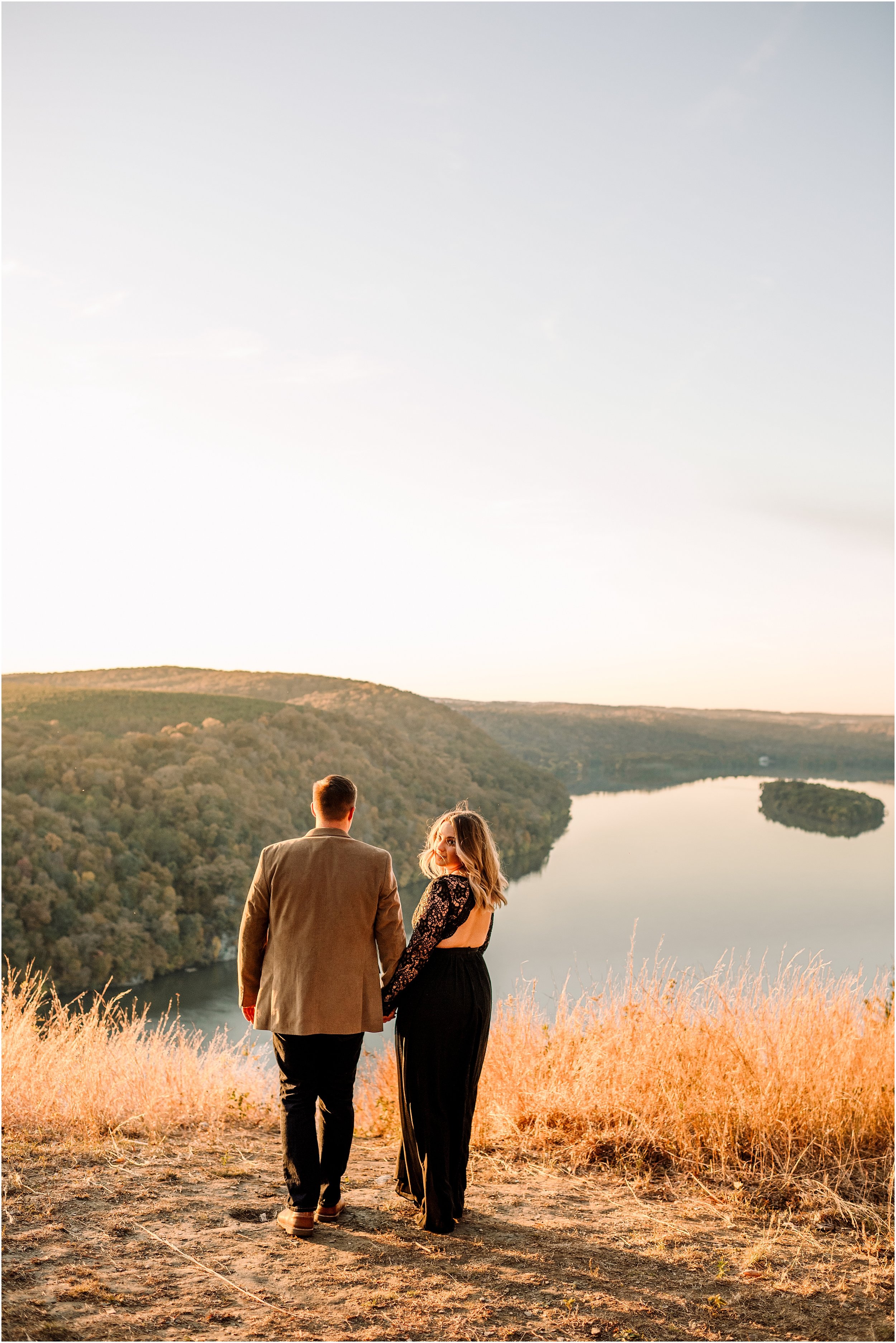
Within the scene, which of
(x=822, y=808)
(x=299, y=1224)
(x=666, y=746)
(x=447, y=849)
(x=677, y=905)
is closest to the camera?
(x=299, y=1224)

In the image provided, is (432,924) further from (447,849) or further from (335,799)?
(335,799)

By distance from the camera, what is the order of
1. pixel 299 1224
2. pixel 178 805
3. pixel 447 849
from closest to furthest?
pixel 299 1224, pixel 447 849, pixel 178 805

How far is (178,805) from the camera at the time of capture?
147 feet

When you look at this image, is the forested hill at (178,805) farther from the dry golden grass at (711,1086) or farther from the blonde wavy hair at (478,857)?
the blonde wavy hair at (478,857)

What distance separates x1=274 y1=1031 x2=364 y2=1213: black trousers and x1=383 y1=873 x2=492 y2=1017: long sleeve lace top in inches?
9.6

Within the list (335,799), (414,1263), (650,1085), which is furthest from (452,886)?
(650,1085)

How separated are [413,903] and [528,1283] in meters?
35.2

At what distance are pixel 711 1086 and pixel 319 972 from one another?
2.54m

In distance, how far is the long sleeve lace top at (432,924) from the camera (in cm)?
342

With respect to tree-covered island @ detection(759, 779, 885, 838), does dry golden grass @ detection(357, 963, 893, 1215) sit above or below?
above

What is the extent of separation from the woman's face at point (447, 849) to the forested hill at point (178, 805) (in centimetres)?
2610

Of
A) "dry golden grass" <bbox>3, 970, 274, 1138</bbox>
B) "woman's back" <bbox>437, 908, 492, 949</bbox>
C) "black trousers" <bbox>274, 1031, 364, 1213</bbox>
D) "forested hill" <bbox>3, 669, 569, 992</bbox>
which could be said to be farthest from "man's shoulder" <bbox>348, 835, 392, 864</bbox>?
"forested hill" <bbox>3, 669, 569, 992</bbox>

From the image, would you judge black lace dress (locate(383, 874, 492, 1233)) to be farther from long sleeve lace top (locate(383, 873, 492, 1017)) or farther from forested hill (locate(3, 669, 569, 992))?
forested hill (locate(3, 669, 569, 992))

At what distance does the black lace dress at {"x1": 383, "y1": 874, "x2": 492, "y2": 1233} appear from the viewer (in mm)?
3424
